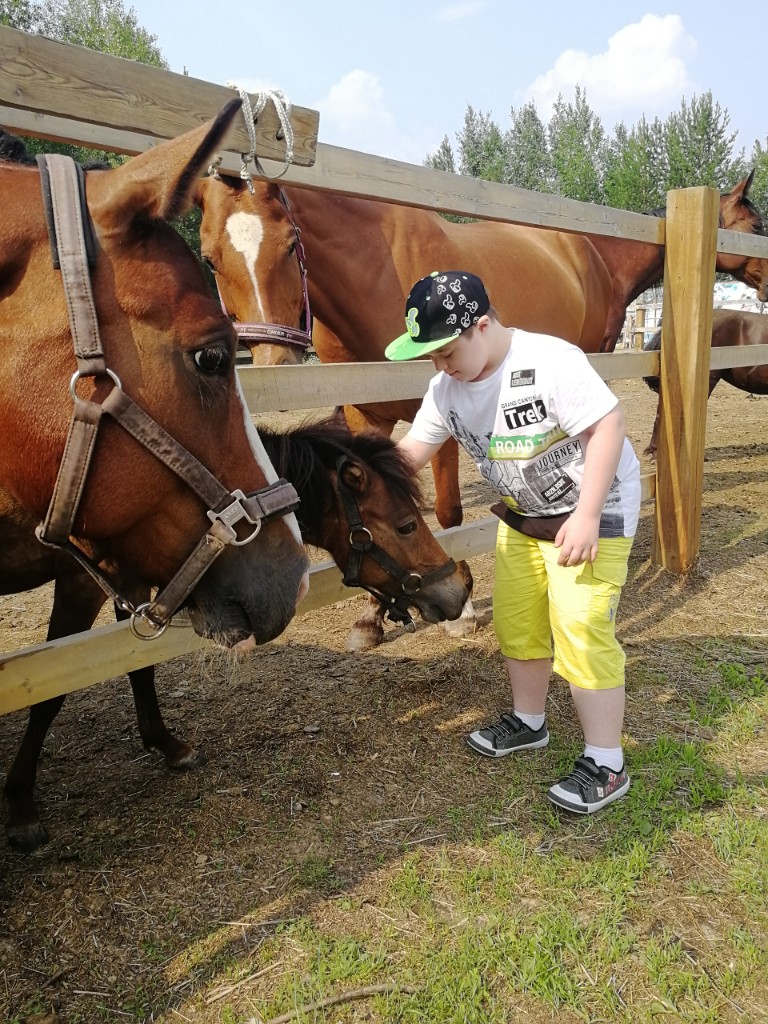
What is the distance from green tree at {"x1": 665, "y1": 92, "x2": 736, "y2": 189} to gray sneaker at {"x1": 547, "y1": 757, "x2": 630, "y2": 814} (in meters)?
53.3

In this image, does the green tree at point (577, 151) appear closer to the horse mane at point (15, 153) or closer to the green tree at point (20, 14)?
the green tree at point (20, 14)

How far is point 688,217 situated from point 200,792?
4.05 m

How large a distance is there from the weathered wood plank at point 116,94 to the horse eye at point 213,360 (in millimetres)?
837

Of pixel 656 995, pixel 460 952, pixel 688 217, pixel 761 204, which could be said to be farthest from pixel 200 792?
pixel 761 204

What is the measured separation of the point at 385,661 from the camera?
3.68 metres

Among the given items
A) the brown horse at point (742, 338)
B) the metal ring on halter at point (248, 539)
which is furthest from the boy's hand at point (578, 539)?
the brown horse at point (742, 338)

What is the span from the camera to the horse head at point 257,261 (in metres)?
3.24

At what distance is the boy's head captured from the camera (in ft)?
7.05

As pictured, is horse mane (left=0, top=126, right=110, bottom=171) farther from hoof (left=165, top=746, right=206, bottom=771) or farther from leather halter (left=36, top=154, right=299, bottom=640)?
hoof (left=165, top=746, right=206, bottom=771)

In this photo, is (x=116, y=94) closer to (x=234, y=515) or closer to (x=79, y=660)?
(x=234, y=515)

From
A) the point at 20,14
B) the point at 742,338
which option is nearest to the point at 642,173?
the point at 20,14

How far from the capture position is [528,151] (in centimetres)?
6869

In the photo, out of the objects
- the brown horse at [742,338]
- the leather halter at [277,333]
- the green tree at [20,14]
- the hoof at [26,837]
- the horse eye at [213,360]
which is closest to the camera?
the horse eye at [213,360]

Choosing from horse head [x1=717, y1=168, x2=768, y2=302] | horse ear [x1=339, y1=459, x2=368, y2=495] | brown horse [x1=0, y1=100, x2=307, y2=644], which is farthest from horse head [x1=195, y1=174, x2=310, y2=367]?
horse head [x1=717, y1=168, x2=768, y2=302]
